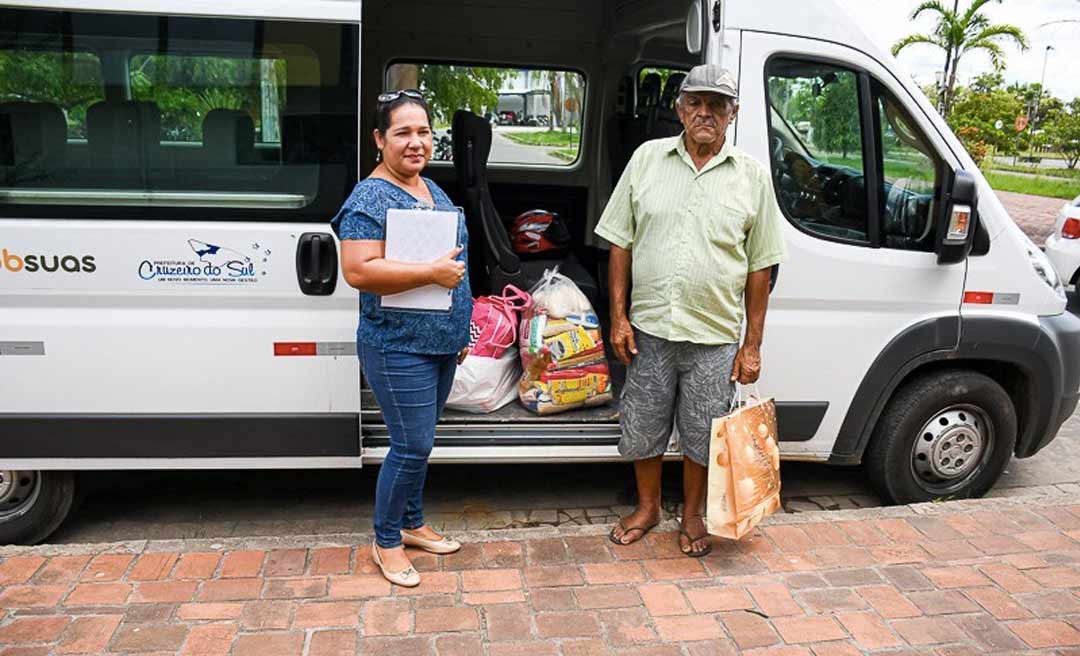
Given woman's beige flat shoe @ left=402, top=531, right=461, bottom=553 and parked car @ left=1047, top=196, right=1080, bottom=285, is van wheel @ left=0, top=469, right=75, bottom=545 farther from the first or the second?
parked car @ left=1047, top=196, right=1080, bottom=285

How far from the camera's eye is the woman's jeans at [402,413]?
9.65 ft

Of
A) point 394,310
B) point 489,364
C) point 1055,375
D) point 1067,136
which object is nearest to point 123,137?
point 394,310

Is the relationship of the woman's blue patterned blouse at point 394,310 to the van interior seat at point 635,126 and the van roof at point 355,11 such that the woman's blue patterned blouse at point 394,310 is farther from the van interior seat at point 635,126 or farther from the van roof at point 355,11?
the van interior seat at point 635,126

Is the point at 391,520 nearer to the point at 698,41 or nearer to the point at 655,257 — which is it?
the point at 655,257

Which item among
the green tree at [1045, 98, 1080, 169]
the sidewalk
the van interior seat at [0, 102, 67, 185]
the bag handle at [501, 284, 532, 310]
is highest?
the green tree at [1045, 98, 1080, 169]

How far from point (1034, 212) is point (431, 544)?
17.8 m

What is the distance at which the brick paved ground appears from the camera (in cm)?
1417

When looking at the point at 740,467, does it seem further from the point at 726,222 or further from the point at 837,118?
the point at 837,118

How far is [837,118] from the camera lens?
3.66m

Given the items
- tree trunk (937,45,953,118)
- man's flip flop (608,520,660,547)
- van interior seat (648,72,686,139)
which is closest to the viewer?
man's flip flop (608,520,660,547)

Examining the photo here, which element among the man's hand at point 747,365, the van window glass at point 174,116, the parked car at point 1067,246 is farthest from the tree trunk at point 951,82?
the van window glass at point 174,116

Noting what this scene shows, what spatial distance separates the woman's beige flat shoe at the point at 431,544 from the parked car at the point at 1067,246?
7560mm

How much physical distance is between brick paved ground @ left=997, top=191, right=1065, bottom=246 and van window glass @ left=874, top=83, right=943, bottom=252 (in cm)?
1024

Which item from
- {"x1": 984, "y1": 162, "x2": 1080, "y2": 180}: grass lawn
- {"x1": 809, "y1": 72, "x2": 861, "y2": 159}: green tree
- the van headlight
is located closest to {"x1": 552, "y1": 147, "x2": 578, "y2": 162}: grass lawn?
{"x1": 809, "y1": 72, "x2": 861, "y2": 159}: green tree
